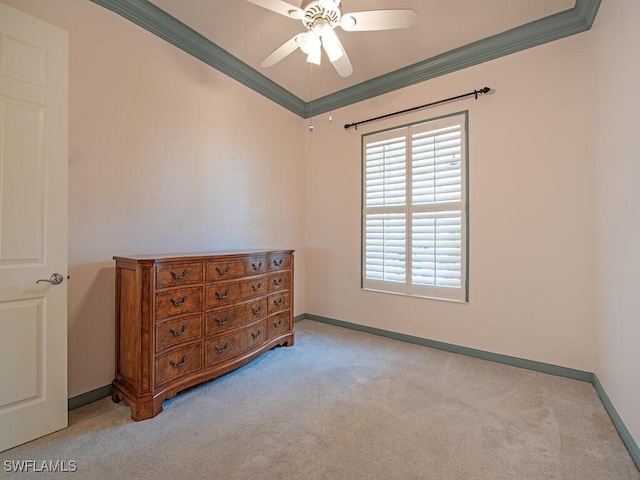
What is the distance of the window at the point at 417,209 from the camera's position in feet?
9.95

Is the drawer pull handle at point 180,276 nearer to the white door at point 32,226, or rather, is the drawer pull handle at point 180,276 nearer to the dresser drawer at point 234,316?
the dresser drawer at point 234,316

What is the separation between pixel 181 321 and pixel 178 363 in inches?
11.9

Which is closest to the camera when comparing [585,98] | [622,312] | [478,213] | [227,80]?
[622,312]

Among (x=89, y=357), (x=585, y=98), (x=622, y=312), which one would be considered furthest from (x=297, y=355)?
(x=585, y=98)

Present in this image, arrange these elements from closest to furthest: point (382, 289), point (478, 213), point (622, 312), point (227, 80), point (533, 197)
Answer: point (622, 312), point (533, 197), point (478, 213), point (227, 80), point (382, 289)

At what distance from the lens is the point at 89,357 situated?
7.06ft

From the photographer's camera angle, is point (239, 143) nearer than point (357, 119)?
Yes

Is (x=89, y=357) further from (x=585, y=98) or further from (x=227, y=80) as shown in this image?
(x=585, y=98)

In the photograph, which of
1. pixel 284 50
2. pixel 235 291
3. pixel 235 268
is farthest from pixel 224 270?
pixel 284 50

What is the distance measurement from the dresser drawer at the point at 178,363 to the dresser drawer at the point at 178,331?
6 cm

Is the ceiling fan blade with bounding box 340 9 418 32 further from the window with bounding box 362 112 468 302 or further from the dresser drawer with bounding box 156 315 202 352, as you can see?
the dresser drawer with bounding box 156 315 202 352

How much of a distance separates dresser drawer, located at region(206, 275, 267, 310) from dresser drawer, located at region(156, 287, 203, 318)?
4.0 inches

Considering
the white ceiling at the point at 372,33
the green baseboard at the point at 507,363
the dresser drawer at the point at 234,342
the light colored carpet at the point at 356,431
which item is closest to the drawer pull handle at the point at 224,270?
the dresser drawer at the point at 234,342

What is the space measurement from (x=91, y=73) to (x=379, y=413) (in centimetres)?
318
